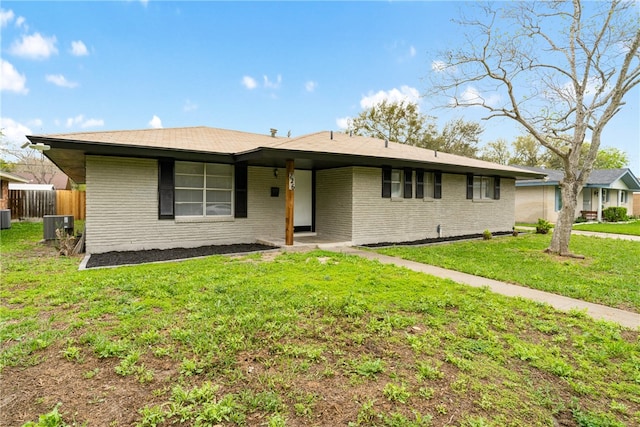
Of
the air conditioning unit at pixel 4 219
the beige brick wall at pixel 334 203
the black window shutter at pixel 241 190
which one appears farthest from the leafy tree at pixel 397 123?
the air conditioning unit at pixel 4 219

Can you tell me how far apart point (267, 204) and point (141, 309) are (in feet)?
22.2

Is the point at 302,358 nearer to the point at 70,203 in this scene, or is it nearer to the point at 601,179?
the point at 70,203

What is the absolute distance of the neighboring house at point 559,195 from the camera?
21.2 m

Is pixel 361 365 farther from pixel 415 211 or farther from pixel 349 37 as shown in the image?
pixel 349 37

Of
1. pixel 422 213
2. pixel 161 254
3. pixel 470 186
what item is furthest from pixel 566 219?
pixel 161 254

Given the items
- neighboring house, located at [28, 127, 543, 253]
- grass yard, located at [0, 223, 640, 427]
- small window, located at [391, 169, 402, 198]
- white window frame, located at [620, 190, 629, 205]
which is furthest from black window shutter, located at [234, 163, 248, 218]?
white window frame, located at [620, 190, 629, 205]

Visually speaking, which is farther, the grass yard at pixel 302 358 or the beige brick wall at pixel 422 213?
the beige brick wall at pixel 422 213

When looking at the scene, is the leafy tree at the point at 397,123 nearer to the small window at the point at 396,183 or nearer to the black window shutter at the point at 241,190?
the small window at the point at 396,183

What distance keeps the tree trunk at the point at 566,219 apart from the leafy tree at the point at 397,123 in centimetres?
2197

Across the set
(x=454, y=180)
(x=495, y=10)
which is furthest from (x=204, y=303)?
(x=454, y=180)

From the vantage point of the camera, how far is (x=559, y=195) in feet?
70.4

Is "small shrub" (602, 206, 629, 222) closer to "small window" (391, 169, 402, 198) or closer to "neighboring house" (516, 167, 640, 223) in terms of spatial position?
"neighboring house" (516, 167, 640, 223)

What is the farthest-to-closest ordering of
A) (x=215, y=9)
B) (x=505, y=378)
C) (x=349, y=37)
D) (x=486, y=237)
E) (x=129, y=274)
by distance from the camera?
(x=349, y=37)
(x=486, y=237)
(x=215, y=9)
(x=129, y=274)
(x=505, y=378)

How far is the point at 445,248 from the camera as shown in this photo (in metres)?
10.4
